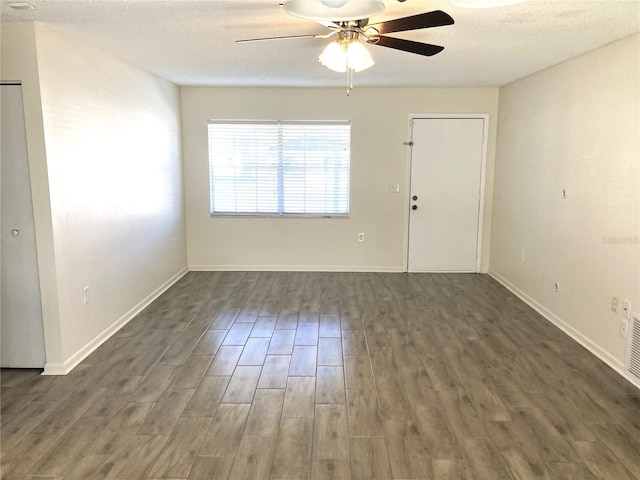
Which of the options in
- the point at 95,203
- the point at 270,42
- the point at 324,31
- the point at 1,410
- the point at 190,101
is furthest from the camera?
the point at 190,101

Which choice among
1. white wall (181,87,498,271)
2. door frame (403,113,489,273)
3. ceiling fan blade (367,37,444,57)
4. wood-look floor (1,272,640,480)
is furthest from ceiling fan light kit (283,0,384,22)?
door frame (403,113,489,273)

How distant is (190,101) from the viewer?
18.4 ft

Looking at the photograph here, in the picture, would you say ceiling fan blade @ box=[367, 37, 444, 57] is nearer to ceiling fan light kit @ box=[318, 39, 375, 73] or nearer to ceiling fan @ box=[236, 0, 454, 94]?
ceiling fan @ box=[236, 0, 454, 94]

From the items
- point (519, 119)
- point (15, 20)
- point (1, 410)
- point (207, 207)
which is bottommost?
point (1, 410)

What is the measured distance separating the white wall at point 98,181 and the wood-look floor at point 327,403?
0.31 m

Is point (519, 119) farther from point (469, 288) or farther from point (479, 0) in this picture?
point (479, 0)

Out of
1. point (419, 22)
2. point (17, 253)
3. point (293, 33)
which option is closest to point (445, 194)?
point (293, 33)

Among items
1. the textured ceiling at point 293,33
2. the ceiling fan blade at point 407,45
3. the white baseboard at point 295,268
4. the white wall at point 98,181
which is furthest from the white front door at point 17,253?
the white baseboard at point 295,268

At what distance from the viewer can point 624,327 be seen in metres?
3.10

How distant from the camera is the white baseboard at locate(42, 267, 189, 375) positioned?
309cm

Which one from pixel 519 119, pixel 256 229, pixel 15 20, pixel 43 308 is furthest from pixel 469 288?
pixel 15 20

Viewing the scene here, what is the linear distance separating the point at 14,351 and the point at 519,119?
521cm

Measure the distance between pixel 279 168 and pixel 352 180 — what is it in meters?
0.97

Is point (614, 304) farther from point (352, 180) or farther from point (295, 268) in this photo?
point (295, 268)
